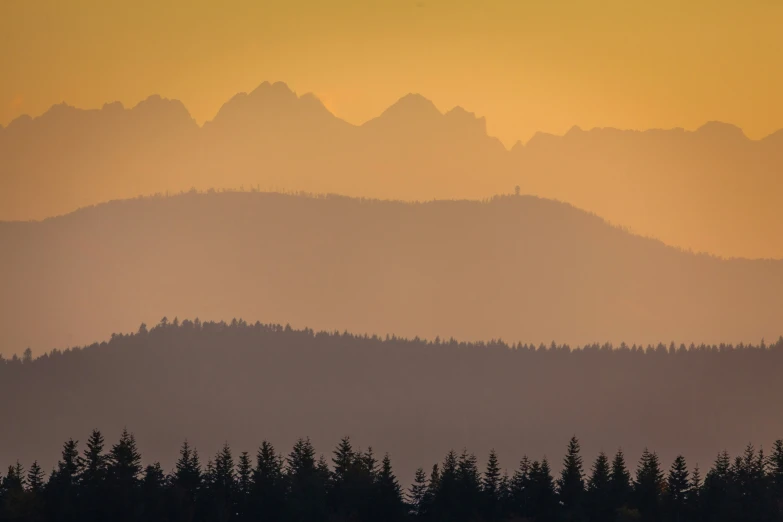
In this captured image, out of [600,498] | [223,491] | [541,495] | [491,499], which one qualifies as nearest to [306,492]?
[223,491]

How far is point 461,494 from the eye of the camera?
15825 centimetres

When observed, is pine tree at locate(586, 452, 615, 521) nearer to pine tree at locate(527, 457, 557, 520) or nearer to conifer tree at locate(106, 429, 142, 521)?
pine tree at locate(527, 457, 557, 520)

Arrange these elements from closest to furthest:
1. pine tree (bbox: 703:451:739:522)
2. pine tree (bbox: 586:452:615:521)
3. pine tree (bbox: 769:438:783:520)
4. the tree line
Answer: the tree line, pine tree (bbox: 586:452:615:521), pine tree (bbox: 703:451:739:522), pine tree (bbox: 769:438:783:520)

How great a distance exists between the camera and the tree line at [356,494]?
497ft

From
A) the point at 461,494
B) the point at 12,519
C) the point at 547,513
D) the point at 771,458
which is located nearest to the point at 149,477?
the point at 12,519

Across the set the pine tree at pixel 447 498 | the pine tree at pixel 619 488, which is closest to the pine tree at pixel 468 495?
the pine tree at pixel 447 498

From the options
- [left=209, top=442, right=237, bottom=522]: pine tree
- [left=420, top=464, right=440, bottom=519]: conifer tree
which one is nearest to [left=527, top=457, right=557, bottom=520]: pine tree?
[left=420, top=464, right=440, bottom=519]: conifer tree

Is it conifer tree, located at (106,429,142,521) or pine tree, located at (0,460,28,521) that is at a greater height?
conifer tree, located at (106,429,142,521)

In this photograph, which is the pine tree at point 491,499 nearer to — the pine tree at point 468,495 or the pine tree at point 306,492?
the pine tree at point 468,495

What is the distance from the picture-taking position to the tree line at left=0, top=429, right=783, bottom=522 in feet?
497

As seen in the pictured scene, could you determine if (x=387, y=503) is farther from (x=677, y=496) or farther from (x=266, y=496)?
(x=677, y=496)

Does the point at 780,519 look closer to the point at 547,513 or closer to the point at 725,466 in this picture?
the point at 725,466

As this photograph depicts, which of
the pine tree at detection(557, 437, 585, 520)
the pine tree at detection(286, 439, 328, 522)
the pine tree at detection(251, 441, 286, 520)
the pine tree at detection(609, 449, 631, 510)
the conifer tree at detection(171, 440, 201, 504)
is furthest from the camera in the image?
the pine tree at detection(557, 437, 585, 520)

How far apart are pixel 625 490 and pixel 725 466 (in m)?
14.6
